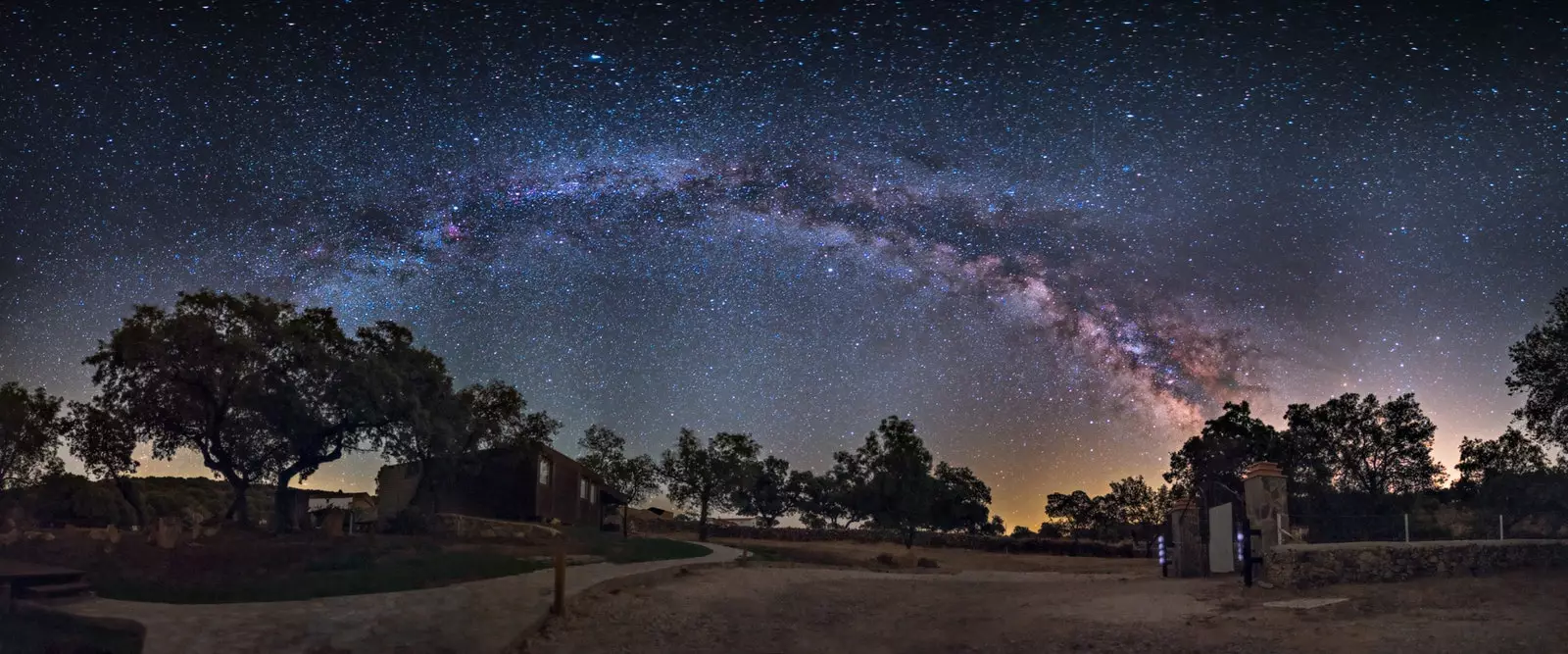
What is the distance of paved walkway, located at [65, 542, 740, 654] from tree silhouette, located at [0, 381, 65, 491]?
118ft

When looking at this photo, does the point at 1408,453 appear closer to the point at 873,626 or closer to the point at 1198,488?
the point at 1198,488

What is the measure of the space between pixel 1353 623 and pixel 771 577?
1324cm

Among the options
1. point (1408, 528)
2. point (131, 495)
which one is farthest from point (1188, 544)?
point (131, 495)

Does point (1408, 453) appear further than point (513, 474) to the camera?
Yes

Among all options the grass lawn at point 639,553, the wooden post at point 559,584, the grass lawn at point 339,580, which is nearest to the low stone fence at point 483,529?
the grass lawn at point 639,553

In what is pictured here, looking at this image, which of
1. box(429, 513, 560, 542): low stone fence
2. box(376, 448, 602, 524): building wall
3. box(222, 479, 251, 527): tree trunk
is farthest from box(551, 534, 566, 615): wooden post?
box(376, 448, 602, 524): building wall

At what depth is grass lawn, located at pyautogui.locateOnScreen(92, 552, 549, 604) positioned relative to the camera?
48.2 ft

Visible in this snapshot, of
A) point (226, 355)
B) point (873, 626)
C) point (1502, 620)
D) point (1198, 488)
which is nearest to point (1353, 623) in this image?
point (1502, 620)

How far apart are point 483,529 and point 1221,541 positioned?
83.3 ft

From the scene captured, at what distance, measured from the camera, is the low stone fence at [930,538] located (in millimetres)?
54438

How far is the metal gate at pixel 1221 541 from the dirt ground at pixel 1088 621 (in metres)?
1.12

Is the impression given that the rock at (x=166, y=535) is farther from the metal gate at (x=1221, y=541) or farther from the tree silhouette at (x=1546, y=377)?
the tree silhouette at (x=1546, y=377)

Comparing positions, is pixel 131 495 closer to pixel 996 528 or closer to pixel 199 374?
pixel 199 374

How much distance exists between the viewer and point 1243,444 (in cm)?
5662
